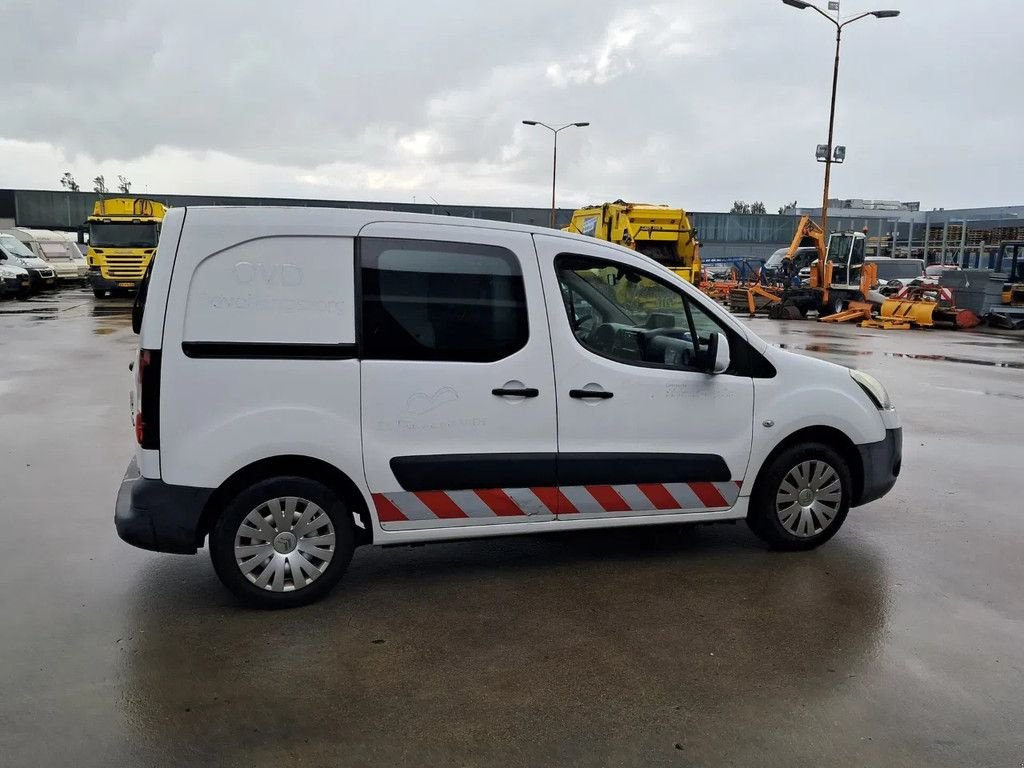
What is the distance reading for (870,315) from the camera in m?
27.4

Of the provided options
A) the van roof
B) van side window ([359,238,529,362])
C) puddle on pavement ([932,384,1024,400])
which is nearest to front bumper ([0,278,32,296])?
puddle on pavement ([932,384,1024,400])

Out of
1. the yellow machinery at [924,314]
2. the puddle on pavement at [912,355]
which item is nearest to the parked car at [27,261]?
the puddle on pavement at [912,355]

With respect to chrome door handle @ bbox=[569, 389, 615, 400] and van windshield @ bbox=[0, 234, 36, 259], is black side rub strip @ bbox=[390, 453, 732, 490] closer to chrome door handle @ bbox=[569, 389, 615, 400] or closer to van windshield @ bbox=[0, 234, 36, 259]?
chrome door handle @ bbox=[569, 389, 615, 400]

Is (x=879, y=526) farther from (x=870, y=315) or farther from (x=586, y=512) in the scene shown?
(x=870, y=315)

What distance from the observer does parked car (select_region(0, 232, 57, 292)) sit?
31688 mm

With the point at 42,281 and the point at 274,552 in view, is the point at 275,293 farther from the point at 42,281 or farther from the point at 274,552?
the point at 42,281

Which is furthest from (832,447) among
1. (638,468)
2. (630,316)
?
(630,316)

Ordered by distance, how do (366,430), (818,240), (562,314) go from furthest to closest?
(818,240) < (562,314) < (366,430)

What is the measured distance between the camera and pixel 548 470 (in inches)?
180

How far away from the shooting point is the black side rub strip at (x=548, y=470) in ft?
14.4

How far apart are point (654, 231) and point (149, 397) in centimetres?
2283

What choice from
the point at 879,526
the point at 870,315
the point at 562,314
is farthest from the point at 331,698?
the point at 870,315

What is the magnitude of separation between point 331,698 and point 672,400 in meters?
2.39

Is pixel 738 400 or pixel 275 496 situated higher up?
pixel 738 400
